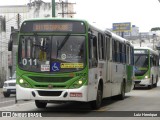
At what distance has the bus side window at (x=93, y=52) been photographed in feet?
50.0

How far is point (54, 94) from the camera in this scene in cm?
1470

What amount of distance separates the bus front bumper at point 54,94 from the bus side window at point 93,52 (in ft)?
3.74

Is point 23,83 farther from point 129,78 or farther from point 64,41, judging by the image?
point 129,78

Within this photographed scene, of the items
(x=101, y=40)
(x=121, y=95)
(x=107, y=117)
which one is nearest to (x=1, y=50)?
(x=121, y=95)

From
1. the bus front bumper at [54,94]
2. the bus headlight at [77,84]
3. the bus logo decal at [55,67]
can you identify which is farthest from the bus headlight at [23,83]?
the bus headlight at [77,84]

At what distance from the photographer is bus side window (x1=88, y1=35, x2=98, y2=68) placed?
15255mm

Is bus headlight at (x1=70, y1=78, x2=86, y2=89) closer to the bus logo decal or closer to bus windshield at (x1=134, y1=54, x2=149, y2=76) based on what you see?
the bus logo decal

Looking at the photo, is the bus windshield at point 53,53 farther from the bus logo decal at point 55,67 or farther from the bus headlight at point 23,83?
the bus headlight at point 23,83

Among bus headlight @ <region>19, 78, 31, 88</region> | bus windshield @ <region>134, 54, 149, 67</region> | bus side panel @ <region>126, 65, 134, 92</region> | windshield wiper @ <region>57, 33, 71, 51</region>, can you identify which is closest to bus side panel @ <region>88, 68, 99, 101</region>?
windshield wiper @ <region>57, 33, 71, 51</region>

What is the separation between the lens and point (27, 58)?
49.6 ft

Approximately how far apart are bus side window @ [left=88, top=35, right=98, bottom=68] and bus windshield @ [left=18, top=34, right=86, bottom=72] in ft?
1.30

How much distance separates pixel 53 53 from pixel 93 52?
155cm

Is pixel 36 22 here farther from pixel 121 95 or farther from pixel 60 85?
pixel 121 95

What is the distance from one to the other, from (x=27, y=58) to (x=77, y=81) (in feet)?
6.13
